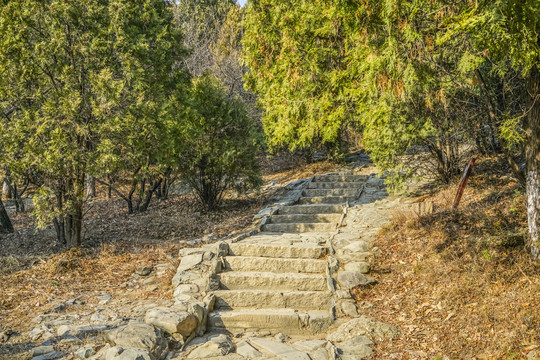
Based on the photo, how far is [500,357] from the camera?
13.5 feet

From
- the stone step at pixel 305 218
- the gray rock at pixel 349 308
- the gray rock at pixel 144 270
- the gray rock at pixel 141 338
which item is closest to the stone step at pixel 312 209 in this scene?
the stone step at pixel 305 218

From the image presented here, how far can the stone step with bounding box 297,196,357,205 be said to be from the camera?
10992mm

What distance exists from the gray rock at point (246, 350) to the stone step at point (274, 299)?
1034 mm

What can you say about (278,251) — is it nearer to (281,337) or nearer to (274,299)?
(274,299)

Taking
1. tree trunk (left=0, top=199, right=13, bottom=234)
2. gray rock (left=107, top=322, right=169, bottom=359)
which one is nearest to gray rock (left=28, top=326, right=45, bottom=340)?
gray rock (left=107, top=322, right=169, bottom=359)

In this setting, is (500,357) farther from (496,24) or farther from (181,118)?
(181,118)

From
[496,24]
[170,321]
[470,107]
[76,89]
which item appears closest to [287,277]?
[170,321]

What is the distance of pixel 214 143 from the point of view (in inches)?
440

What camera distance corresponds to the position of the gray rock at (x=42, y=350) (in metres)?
4.55

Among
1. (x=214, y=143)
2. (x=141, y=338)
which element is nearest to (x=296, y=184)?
(x=214, y=143)

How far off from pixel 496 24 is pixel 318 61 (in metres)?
3.11

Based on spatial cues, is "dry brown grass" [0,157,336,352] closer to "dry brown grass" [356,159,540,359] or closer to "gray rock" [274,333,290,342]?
"gray rock" [274,333,290,342]

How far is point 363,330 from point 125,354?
3011 millimetres

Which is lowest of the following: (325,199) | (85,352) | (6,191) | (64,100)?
(85,352)
